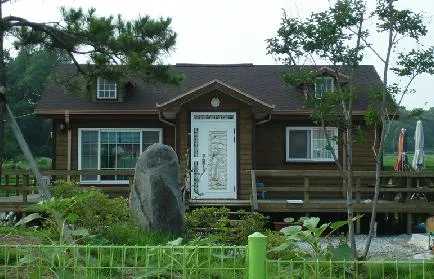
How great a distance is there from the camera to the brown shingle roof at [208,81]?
2011cm

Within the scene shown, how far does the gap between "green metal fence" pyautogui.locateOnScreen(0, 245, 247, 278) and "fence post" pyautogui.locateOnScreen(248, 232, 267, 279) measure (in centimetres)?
38

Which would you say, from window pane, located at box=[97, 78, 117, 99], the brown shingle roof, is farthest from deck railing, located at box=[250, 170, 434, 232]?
window pane, located at box=[97, 78, 117, 99]

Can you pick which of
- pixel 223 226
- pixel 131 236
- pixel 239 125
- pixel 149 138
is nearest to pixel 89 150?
pixel 149 138

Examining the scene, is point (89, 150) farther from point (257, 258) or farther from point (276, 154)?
point (257, 258)

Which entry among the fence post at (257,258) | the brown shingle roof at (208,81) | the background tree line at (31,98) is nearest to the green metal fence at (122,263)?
the fence post at (257,258)

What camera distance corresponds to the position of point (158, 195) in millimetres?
11312

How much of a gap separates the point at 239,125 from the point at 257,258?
13546 millimetres

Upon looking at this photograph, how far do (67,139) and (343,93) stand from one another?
11.2m

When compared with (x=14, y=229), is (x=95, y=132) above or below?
above

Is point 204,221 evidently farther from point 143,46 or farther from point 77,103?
point 77,103

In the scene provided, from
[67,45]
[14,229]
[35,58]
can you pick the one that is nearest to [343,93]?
[67,45]

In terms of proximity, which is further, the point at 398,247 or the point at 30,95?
the point at 30,95

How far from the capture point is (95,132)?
20062 millimetres

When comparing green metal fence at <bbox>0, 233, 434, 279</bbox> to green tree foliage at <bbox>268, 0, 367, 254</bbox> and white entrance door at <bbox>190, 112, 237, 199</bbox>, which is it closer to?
green tree foliage at <bbox>268, 0, 367, 254</bbox>
